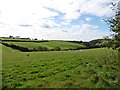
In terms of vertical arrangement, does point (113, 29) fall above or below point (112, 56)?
above

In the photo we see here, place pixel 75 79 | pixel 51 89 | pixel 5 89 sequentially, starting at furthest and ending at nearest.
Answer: pixel 75 79, pixel 5 89, pixel 51 89

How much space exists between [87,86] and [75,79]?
296 centimetres

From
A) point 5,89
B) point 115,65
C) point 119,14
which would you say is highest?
point 119,14

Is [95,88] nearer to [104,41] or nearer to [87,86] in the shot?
[87,86]

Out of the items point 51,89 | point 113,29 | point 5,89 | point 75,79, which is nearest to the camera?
point 113,29

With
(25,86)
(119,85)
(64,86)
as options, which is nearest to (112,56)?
(119,85)

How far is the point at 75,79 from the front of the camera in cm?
1878

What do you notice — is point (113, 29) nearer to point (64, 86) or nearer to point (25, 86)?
point (64, 86)

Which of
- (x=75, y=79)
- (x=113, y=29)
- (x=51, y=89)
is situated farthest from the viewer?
(x=75, y=79)

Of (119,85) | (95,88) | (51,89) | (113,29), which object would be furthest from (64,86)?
(113,29)

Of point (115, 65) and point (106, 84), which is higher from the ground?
point (115, 65)

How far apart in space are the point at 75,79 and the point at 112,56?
4.61 meters

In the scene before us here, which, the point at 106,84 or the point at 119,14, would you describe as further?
the point at 106,84

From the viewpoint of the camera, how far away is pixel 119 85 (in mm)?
14805
